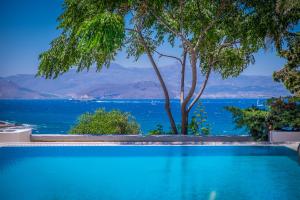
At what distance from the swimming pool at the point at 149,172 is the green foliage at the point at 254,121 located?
2.91 ft

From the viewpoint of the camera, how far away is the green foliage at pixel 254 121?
11547 millimetres

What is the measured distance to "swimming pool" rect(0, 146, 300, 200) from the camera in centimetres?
695

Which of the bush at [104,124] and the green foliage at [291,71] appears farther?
the bush at [104,124]

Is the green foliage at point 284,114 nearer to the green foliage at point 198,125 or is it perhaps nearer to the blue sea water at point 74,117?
the blue sea water at point 74,117

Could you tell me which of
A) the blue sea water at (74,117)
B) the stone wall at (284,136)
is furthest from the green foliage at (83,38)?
the stone wall at (284,136)

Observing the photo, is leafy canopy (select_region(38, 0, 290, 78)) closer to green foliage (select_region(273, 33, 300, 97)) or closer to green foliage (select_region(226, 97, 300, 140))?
green foliage (select_region(273, 33, 300, 97))

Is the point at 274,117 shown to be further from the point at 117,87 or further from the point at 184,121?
the point at 117,87

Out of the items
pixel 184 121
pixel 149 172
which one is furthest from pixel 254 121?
pixel 149 172

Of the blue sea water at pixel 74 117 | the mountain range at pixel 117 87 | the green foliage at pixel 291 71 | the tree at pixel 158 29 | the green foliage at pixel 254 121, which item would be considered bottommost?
the blue sea water at pixel 74 117

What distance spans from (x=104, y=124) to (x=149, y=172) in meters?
5.16

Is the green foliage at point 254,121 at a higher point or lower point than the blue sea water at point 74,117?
higher

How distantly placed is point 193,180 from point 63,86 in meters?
148

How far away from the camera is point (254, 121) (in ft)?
37.9

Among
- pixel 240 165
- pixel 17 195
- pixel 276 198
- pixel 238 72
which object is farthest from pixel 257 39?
pixel 17 195
